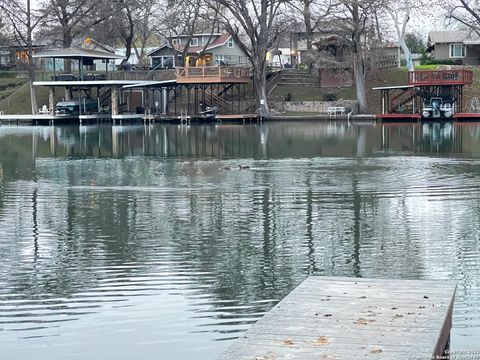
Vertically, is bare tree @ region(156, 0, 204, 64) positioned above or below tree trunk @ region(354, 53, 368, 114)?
above

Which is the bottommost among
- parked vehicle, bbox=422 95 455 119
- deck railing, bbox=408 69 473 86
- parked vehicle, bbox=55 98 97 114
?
parked vehicle, bbox=422 95 455 119

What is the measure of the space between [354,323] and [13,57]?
268ft

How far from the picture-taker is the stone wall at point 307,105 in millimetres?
65762

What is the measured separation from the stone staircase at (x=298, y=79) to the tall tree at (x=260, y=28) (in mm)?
4189

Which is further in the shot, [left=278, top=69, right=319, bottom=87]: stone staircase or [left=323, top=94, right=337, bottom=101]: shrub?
[left=278, top=69, right=319, bottom=87]: stone staircase

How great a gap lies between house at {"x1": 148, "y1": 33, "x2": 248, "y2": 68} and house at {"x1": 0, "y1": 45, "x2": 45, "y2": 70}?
33.4ft

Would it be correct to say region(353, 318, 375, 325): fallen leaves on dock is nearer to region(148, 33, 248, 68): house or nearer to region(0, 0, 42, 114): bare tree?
region(0, 0, 42, 114): bare tree

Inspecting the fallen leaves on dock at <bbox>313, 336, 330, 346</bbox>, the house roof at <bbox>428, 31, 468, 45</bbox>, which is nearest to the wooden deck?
the house roof at <bbox>428, 31, 468, 45</bbox>

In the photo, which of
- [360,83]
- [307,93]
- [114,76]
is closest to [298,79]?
[307,93]

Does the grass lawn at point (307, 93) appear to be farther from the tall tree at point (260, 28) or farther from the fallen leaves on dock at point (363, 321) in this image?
the fallen leaves on dock at point (363, 321)

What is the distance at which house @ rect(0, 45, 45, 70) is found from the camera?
8069 cm

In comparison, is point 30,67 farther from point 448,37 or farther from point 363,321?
point 363,321

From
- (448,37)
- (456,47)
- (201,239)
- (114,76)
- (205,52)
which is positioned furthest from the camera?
(205,52)

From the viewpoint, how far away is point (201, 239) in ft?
54.9
